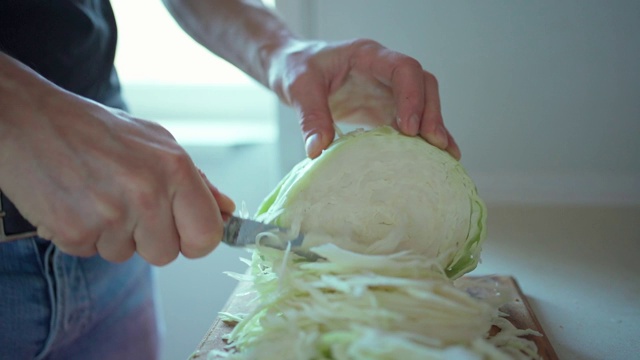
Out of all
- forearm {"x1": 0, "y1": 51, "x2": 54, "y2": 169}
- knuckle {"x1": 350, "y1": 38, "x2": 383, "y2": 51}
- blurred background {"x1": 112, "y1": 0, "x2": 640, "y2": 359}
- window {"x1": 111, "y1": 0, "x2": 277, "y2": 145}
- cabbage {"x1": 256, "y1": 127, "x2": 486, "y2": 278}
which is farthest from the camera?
window {"x1": 111, "y1": 0, "x2": 277, "y2": 145}

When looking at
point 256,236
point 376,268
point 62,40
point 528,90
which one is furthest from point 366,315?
point 528,90

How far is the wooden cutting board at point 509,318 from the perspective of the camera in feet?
3.03

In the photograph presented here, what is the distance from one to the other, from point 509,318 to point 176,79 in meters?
1.47

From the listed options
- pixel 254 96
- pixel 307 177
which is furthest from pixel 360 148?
pixel 254 96

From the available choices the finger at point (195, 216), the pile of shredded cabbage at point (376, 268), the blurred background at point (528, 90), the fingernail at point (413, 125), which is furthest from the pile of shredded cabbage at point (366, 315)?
the blurred background at point (528, 90)

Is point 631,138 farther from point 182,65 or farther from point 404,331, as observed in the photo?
point 182,65

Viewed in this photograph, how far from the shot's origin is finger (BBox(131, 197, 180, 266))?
76 cm

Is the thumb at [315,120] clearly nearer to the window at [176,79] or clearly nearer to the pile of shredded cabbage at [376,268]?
the pile of shredded cabbage at [376,268]

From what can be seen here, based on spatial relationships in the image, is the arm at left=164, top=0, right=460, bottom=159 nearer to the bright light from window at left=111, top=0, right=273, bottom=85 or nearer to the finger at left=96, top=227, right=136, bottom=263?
the finger at left=96, top=227, right=136, bottom=263

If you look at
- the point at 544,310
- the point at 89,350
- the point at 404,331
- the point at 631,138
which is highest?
the point at 631,138

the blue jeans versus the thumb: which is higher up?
the thumb

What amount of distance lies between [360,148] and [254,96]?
1140 mm

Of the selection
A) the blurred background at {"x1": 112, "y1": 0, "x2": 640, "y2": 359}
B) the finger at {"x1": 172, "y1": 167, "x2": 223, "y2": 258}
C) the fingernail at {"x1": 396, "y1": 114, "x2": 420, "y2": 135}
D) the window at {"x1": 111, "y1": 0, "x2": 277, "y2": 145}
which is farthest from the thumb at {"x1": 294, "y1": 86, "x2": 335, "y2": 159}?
the window at {"x1": 111, "y1": 0, "x2": 277, "y2": 145}

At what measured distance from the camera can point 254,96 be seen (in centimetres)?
211
